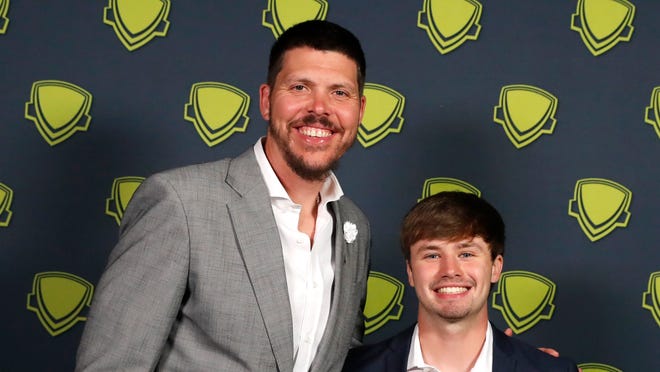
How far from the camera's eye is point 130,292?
1.71m

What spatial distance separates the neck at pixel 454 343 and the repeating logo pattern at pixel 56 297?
105 centimetres

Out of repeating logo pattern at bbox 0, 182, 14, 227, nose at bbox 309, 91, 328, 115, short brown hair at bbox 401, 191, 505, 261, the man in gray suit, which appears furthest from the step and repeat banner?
nose at bbox 309, 91, 328, 115

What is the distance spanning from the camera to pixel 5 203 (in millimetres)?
2473

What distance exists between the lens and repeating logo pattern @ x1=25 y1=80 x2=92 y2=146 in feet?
8.14

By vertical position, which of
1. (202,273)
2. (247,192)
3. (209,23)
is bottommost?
(202,273)

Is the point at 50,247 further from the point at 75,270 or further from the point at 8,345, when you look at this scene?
the point at 8,345

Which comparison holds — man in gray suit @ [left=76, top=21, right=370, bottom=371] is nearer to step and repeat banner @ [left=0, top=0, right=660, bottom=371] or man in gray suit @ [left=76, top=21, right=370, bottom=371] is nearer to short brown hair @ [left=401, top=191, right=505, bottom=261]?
short brown hair @ [left=401, top=191, right=505, bottom=261]

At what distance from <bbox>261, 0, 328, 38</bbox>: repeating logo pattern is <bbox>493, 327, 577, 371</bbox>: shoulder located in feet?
3.59

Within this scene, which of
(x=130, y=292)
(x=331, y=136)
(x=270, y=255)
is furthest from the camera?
(x=331, y=136)

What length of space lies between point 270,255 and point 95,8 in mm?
1112

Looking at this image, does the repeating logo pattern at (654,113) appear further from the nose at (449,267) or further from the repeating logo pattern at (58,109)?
the repeating logo pattern at (58,109)

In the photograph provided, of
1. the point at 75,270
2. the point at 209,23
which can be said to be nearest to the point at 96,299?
the point at 75,270

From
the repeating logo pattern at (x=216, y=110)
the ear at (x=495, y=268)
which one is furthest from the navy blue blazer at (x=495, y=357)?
the repeating logo pattern at (x=216, y=110)

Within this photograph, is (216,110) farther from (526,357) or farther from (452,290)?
(526,357)
